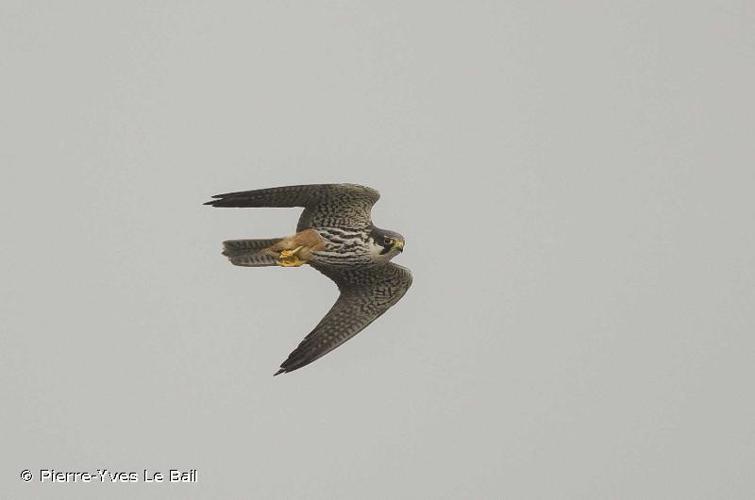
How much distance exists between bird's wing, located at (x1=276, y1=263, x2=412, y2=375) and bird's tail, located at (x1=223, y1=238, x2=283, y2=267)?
1.21m

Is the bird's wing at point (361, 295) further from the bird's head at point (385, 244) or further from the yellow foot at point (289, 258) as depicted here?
the yellow foot at point (289, 258)

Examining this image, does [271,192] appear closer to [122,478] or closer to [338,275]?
[338,275]

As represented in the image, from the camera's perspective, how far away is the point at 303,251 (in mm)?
13914

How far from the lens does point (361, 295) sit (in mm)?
14984

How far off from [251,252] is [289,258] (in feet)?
1.87

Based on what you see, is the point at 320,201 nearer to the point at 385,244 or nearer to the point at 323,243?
the point at 323,243

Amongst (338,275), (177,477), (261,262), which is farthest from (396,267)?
(177,477)

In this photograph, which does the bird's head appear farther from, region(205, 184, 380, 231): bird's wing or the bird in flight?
region(205, 184, 380, 231): bird's wing

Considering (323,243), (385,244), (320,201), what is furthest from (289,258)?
(385,244)

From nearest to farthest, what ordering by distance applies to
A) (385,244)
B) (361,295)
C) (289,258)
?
1. (289,258)
2. (385,244)
3. (361,295)

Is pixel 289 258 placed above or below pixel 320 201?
below

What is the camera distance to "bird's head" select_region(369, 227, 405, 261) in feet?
45.8

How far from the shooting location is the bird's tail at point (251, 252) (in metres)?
13.9

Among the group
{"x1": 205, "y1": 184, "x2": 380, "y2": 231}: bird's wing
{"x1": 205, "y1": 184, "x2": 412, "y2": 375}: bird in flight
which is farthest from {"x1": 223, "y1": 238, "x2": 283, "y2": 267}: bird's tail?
{"x1": 205, "y1": 184, "x2": 380, "y2": 231}: bird's wing
